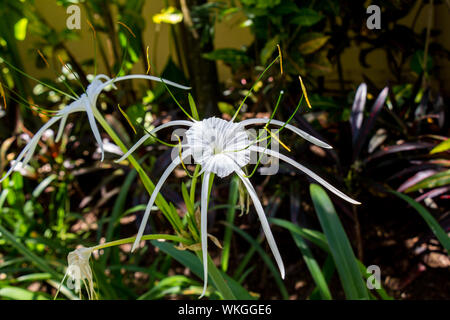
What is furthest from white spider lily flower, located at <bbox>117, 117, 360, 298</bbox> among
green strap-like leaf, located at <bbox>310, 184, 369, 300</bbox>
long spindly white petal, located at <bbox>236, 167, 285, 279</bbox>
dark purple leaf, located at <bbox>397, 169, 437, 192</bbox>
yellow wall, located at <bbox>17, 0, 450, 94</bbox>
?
yellow wall, located at <bbox>17, 0, 450, 94</bbox>

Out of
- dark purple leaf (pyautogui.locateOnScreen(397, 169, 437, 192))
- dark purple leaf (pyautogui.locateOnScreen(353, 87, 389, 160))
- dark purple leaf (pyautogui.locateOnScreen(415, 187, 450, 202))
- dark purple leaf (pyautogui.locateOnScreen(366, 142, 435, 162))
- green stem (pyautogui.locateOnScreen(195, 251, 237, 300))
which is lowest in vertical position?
green stem (pyautogui.locateOnScreen(195, 251, 237, 300))

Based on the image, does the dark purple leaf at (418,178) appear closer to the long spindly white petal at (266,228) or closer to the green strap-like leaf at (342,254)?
the green strap-like leaf at (342,254)

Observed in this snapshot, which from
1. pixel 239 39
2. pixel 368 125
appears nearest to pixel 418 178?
pixel 368 125

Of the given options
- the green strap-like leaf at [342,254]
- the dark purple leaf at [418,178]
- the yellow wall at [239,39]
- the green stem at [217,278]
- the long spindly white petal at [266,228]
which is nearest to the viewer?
the long spindly white petal at [266,228]

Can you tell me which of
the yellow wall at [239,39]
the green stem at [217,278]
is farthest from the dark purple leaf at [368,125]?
the green stem at [217,278]

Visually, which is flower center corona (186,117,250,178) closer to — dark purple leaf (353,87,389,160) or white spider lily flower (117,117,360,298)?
Result: white spider lily flower (117,117,360,298)

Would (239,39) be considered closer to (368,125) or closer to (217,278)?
(368,125)

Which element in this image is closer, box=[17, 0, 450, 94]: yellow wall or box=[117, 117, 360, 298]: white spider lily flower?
box=[117, 117, 360, 298]: white spider lily flower

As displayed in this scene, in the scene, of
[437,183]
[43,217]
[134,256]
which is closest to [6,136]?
[43,217]
